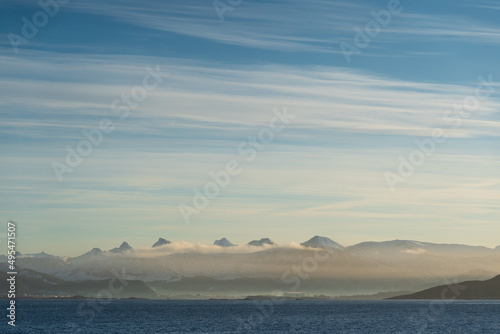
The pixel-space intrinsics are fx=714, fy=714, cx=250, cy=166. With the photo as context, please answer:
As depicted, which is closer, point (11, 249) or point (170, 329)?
point (11, 249)

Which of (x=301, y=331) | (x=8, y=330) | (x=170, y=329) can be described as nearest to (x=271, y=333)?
(x=301, y=331)

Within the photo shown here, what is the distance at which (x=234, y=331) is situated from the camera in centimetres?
15750

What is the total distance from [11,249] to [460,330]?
353 feet

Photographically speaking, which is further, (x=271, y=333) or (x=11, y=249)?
(x=271, y=333)

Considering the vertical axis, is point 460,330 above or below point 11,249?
below

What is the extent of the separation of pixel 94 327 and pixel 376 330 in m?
65.6

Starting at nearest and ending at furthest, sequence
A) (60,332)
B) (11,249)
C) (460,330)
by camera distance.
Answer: (11,249) → (60,332) → (460,330)

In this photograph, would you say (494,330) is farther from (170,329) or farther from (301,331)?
(170,329)

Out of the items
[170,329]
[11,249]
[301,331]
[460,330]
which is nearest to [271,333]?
[301,331]

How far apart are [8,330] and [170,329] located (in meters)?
35.2

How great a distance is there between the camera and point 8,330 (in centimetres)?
15550

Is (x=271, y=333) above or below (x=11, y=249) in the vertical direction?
below

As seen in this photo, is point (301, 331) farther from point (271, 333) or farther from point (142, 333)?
point (142, 333)

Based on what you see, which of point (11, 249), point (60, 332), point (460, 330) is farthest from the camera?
point (460, 330)
